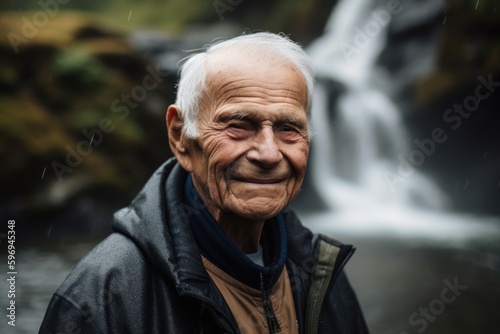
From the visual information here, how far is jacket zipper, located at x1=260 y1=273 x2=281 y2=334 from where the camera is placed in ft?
6.33

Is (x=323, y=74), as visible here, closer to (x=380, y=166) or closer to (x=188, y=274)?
(x=380, y=166)

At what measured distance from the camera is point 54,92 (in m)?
11.8

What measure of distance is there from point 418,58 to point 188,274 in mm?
14118

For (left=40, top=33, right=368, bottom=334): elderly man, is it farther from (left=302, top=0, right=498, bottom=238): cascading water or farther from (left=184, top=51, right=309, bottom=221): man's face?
(left=302, top=0, right=498, bottom=238): cascading water

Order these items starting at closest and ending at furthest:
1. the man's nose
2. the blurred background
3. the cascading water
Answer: the man's nose, the blurred background, the cascading water

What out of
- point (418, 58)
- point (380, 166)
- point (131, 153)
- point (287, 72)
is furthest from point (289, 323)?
point (418, 58)

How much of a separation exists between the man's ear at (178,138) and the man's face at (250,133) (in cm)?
11

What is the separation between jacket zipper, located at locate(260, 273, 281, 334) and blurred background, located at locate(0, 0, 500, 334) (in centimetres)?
521

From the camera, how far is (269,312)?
1943 millimetres

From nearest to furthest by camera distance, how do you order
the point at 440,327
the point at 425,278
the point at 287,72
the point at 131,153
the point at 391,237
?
the point at 287,72 < the point at 440,327 < the point at 425,278 < the point at 391,237 < the point at 131,153

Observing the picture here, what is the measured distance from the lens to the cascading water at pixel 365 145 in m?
13.3

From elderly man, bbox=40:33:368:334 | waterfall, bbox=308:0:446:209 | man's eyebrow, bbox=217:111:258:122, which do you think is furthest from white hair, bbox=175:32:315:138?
waterfall, bbox=308:0:446:209

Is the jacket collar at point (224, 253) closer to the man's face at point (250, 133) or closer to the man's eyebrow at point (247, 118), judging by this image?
the man's face at point (250, 133)

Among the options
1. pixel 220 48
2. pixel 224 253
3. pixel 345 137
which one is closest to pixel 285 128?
pixel 220 48
